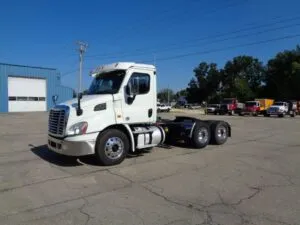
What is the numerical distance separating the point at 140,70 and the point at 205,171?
3.44 m

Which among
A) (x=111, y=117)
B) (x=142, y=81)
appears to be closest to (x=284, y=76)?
(x=142, y=81)

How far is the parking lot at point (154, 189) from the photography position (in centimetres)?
470

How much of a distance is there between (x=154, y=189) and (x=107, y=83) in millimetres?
3907

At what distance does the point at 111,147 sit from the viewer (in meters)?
8.00

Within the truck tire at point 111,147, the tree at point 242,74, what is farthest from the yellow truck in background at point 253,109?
the tree at point 242,74

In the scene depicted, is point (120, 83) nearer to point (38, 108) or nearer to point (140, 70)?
point (140, 70)

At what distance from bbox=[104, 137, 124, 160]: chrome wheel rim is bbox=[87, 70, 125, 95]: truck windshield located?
137 centimetres

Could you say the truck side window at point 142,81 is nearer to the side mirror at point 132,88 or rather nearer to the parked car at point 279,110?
the side mirror at point 132,88

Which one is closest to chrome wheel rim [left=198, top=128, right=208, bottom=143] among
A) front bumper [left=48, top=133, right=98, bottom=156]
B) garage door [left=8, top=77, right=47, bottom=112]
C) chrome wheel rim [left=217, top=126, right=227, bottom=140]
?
chrome wheel rim [left=217, top=126, right=227, bottom=140]

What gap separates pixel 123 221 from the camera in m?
4.51

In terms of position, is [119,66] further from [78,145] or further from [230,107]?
[230,107]

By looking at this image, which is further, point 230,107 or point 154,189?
point 230,107

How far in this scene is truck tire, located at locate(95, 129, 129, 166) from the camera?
7.79 metres

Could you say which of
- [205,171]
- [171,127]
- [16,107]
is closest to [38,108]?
[16,107]
